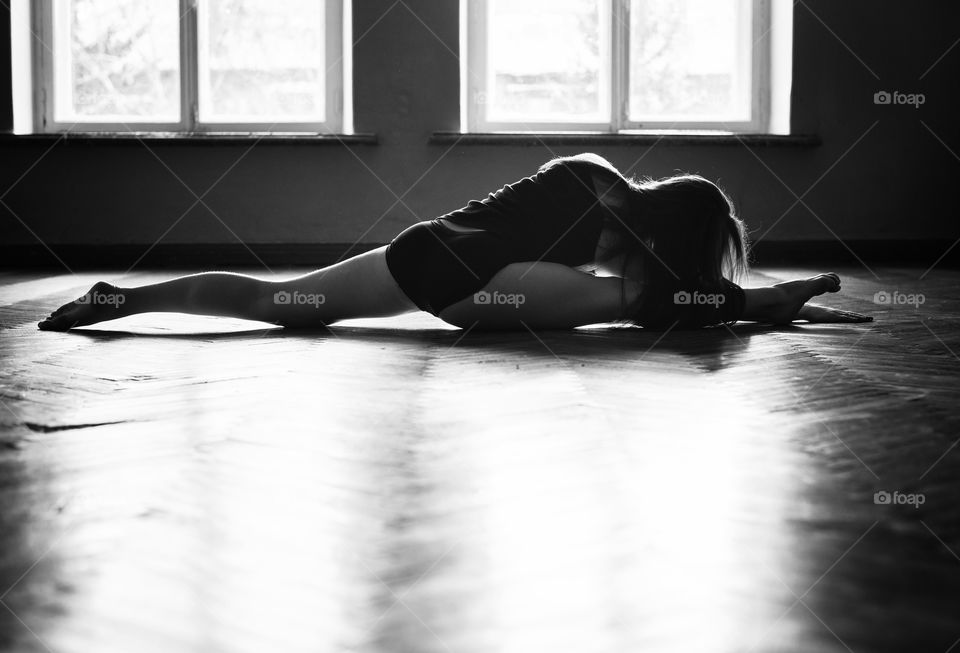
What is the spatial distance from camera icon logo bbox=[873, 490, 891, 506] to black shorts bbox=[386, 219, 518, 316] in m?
1.22

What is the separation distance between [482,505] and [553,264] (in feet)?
4.10

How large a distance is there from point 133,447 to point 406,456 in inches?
14.2

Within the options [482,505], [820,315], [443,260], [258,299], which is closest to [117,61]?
[258,299]

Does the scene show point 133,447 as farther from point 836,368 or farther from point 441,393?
point 836,368

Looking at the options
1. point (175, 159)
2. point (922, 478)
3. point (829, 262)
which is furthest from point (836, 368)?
point (175, 159)

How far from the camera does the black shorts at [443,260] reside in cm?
211

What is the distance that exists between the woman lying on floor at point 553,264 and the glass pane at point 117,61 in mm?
3167

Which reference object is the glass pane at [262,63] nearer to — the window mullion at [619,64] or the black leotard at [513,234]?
the window mullion at [619,64]

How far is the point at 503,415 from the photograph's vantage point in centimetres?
138

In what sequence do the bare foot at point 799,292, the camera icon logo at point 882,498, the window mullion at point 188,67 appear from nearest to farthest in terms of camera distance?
1. the camera icon logo at point 882,498
2. the bare foot at point 799,292
3. the window mullion at point 188,67

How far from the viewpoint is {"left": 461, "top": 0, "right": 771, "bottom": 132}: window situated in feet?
17.0

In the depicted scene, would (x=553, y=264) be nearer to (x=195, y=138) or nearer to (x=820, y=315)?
(x=820, y=315)

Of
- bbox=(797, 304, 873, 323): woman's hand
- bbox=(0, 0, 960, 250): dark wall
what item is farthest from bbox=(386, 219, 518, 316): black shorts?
bbox=(0, 0, 960, 250): dark wall

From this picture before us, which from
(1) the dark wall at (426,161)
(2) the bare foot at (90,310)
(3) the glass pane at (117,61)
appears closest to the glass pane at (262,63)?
(3) the glass pane at (117,61)
